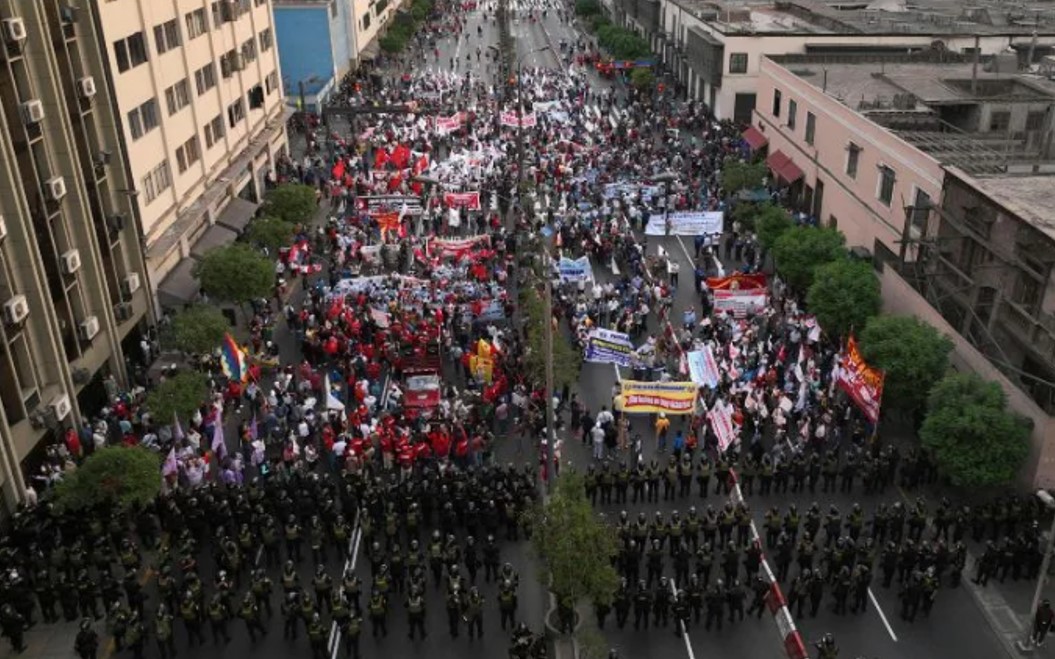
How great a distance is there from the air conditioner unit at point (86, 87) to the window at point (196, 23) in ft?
37.9

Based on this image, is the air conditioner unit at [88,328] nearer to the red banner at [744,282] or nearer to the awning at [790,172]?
the red banner at [744,282]

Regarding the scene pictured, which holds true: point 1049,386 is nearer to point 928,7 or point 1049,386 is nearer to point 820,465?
point 820,465

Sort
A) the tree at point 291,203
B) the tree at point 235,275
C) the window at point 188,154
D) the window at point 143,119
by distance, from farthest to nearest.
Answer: the tree at point 291,203 → the window at point 188,154 → the window at point 143,119 → the tree at point 235,275

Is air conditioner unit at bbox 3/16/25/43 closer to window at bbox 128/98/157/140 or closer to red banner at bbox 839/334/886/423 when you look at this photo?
window at bbox 128/98/157/140

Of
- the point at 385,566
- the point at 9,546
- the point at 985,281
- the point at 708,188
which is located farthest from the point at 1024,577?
the point at 708,188

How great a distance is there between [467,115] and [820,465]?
4515 centimetres

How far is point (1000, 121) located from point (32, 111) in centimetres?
3411

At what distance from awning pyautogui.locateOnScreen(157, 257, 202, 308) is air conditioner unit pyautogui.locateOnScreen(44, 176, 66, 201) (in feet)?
25.1

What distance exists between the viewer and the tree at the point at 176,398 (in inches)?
1045

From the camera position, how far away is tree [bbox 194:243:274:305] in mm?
34062

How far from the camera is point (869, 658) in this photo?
19.9 meters

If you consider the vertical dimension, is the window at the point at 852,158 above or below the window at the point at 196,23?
below

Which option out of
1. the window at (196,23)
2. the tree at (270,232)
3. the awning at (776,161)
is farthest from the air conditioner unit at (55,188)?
the awning at (776,161)

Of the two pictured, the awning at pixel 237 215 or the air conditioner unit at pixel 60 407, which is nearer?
the air conditioner unit at pixel 60 407
